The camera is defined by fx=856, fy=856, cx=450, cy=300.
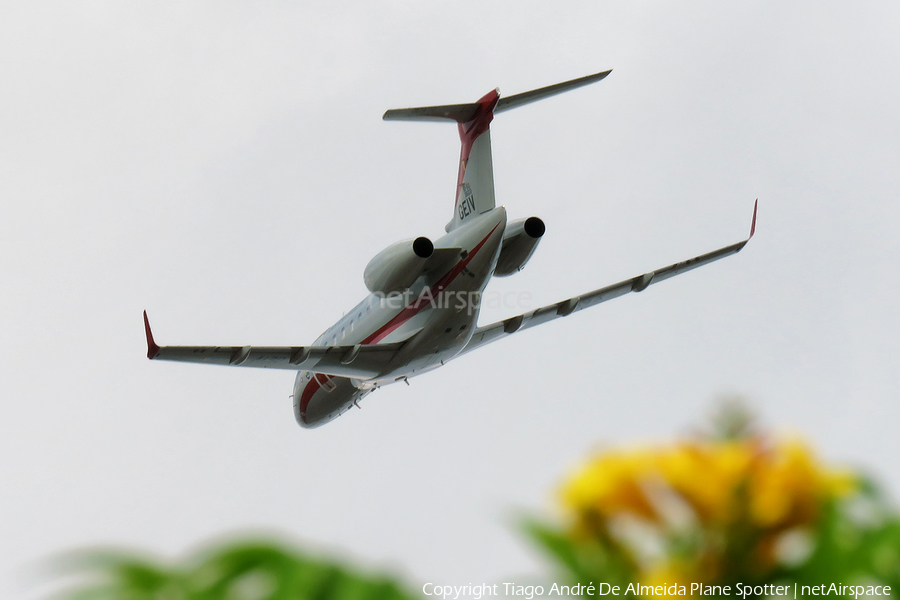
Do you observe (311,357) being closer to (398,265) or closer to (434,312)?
(434,312)

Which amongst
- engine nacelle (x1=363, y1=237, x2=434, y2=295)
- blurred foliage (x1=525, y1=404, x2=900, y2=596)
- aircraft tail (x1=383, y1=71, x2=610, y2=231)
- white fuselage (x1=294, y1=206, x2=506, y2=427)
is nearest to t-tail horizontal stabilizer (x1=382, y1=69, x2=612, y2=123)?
aircraft tail (x1=383, y1=71, x2=610, y2=231)

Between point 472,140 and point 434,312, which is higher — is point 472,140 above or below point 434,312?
above

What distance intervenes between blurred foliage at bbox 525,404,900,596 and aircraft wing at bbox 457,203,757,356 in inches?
839

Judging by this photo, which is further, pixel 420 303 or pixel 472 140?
pixel 472 140

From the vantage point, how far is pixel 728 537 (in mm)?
1697

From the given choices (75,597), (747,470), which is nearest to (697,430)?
(747,470)

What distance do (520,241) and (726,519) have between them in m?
18.1

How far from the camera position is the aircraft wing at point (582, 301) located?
23.2 m

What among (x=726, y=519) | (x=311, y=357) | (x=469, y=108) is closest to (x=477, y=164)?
(x=469, y=108)

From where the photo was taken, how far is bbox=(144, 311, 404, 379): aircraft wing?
64.1 feet

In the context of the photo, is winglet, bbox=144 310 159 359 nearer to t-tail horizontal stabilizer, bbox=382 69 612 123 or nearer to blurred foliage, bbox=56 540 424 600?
t-tail horizontal stabilizer, bbox=382 69 612 123

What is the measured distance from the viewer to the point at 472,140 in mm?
21516

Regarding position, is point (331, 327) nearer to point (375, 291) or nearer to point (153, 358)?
point (375, 291)

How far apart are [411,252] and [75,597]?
1708 centimetres
